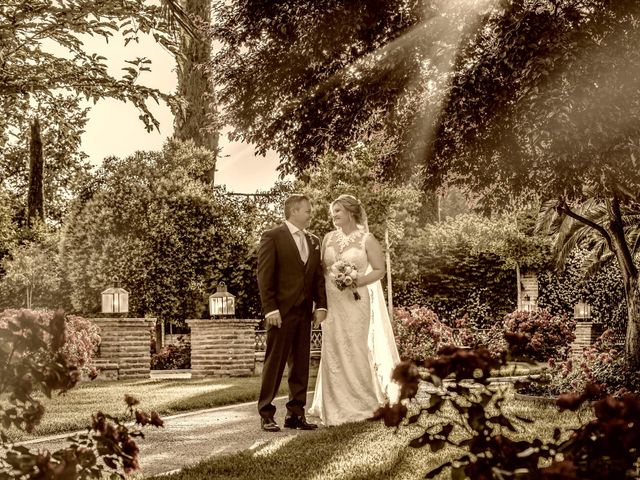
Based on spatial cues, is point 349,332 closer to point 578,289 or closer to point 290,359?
point 290,359

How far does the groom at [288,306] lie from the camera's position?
743 cm

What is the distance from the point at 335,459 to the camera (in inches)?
224

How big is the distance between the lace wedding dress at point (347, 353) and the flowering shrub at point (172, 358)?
14.0 metres

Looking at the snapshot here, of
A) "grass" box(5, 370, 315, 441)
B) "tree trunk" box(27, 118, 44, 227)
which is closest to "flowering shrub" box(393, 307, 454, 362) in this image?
"grass" box(5, 370, 315, 441)

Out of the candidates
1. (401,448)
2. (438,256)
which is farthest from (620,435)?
(438,256)

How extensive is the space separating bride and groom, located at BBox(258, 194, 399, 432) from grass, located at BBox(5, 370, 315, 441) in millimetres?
1554

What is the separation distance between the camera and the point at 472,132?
7992mm

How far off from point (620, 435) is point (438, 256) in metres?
23.7

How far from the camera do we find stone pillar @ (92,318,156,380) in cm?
1538

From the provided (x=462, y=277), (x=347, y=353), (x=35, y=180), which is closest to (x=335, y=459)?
(x=347, y=353)

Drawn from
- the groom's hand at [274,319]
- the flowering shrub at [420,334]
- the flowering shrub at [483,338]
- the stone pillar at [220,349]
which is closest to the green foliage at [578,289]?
the flowering shrub at [483,338]

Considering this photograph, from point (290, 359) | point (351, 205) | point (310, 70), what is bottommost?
point (290, 359)

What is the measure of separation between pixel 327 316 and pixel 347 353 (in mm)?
413

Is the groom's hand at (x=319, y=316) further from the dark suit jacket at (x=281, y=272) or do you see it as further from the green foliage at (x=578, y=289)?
the green foliage at (x=578, y=289)
